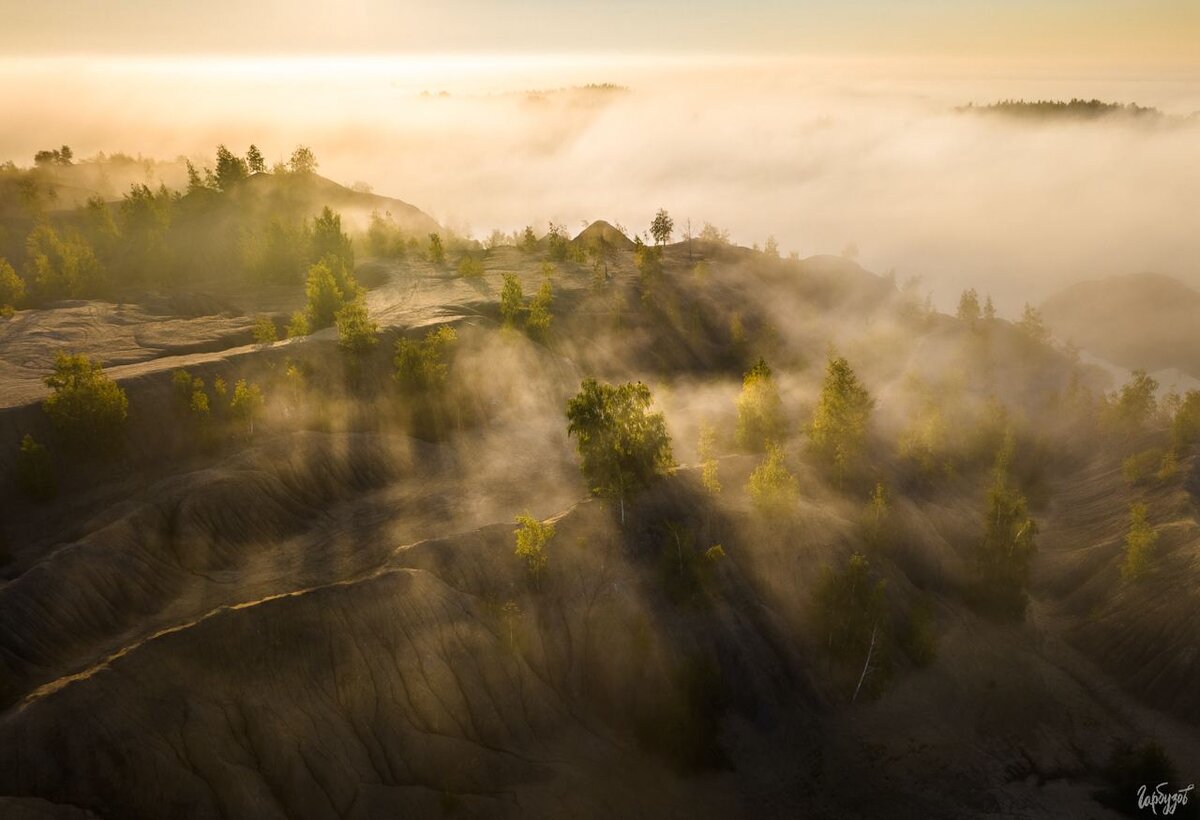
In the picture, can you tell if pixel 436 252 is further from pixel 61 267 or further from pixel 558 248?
pixel 61 267

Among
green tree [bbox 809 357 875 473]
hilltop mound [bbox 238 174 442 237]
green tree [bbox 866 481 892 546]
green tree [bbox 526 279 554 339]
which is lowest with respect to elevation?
green tree [bbox 866 481 892 546]

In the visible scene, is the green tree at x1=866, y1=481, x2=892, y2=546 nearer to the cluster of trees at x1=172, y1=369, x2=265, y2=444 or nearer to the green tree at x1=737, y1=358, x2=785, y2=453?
the green tree at x1=737, y1=358, x2=785, y2=453

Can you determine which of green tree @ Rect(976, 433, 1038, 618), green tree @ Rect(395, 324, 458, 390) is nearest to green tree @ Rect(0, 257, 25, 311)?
green tree @ Rect(395, 324, 458, 390)

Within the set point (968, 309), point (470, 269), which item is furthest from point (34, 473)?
point (968, 309)

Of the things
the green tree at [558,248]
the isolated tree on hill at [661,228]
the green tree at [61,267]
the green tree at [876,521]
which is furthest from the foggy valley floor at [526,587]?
the isolated tree on hill at [661,228]

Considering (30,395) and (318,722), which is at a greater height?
(30,395)

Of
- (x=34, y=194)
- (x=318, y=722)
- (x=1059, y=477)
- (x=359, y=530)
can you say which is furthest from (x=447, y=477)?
(x=34, y=194)

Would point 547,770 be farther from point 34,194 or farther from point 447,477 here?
point 34,194
